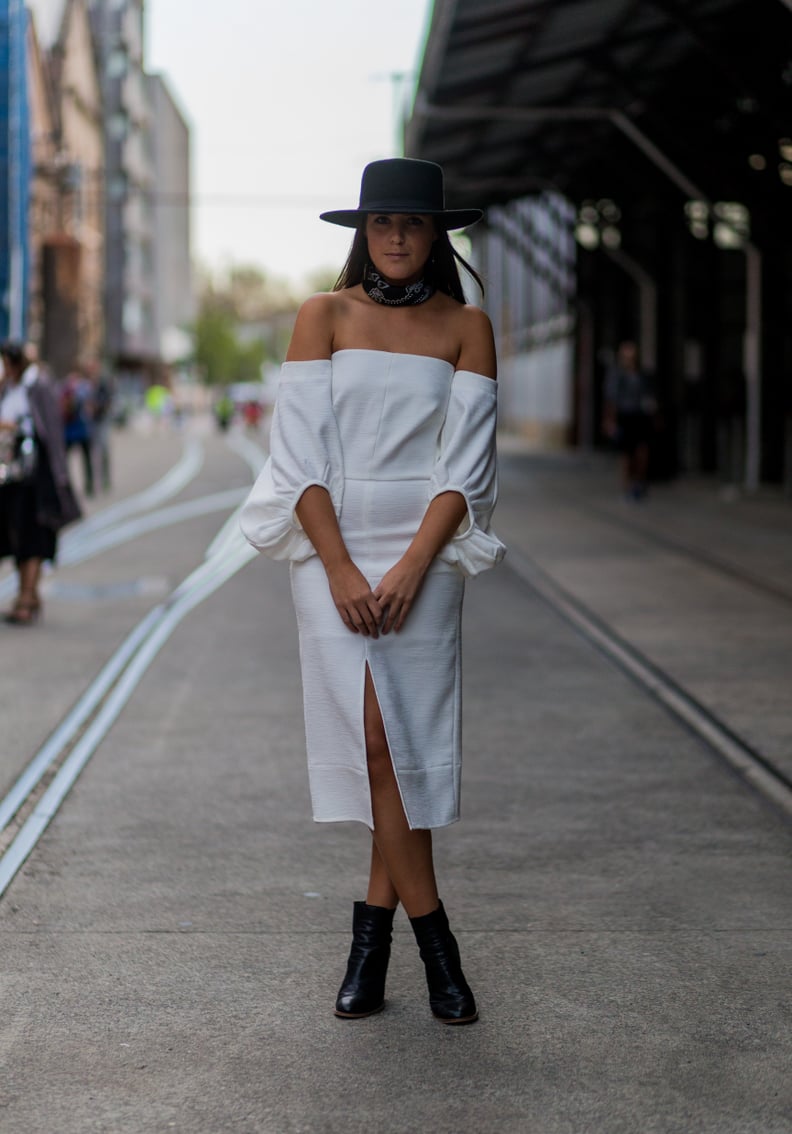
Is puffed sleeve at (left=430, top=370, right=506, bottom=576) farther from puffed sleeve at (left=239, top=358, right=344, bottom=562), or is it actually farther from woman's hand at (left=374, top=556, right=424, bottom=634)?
puffed sleeve at (left=239, top=358, right=344, bottom=562)

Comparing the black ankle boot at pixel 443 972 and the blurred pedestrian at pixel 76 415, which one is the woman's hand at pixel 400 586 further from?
the blurred pedestrian at pixel 76 415

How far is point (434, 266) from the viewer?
13.0 feet

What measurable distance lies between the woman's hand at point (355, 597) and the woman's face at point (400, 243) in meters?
0.63

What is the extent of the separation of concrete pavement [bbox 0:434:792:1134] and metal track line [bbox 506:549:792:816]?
0.30ft

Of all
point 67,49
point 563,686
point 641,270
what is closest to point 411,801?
point 563,686

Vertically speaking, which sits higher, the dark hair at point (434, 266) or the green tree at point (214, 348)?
the green tree at point (214, 348)

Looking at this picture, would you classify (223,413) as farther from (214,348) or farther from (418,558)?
(214,348)

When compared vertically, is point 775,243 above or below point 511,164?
below

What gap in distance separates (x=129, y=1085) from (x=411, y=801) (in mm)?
834

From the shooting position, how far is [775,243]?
2086 centimetres

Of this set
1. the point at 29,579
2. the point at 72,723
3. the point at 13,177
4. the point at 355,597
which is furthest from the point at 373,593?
the point at 13,177

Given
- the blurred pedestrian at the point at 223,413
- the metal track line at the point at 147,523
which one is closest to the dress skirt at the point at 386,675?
the metal track line at the point at 147,523

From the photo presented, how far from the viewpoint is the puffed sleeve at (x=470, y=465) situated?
381 centimetres

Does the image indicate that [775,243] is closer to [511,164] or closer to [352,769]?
[511,164]
